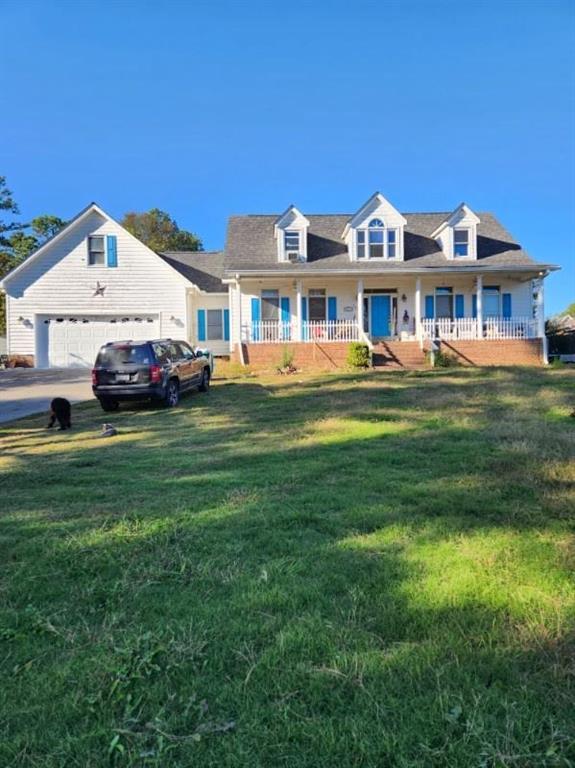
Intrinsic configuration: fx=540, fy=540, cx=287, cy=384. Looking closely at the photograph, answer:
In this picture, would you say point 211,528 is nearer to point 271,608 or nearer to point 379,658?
point 271,608

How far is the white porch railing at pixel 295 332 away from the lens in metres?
21.4

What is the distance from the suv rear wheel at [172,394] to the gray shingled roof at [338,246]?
31.5 ft

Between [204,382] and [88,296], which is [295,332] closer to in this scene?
[204,382]

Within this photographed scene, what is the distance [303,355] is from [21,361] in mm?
12422

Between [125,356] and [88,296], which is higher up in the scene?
[88,296]

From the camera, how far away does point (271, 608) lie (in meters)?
2.89

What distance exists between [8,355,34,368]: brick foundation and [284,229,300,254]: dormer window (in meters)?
12.0

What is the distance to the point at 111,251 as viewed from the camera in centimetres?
→ 2394

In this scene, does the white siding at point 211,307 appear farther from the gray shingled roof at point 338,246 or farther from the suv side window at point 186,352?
the suv side window at point 186,352

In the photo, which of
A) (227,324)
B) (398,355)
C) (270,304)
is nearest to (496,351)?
(398,355)

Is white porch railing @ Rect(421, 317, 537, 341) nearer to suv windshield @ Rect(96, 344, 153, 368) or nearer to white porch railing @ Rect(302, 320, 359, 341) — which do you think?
white porch railing @ Rect(302, 320, 359, 341)

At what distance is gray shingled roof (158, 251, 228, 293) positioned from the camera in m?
25.9

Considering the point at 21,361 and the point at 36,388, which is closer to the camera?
the point at 36,388

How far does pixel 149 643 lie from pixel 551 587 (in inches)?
85.1
